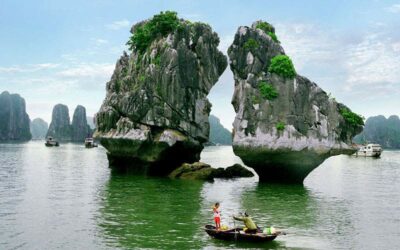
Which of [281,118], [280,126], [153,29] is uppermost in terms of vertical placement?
[153,29]

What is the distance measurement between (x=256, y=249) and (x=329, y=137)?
2426cm

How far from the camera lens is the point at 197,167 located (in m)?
51.8

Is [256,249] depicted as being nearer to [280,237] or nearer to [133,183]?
[280,237]

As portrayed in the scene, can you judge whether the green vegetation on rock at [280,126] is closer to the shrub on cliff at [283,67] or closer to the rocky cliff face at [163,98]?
the shrub on cliff at [283,67]

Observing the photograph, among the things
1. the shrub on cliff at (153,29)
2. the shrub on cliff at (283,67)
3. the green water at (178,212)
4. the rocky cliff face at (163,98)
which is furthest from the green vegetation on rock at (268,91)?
the shrub on cliff at (153,29)

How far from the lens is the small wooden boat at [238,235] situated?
2272 cm

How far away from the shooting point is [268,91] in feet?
148

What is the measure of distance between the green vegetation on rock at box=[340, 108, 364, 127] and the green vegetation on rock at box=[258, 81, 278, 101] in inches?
265

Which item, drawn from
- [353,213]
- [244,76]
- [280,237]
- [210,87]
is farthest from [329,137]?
[280,237]

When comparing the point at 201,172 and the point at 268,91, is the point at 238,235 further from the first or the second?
the point at 201,172

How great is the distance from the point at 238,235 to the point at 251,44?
27417 millimetres

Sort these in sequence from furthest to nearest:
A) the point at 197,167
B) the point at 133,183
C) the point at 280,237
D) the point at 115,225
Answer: the point at 197,167 → the point at 133,183 → the point at 115,225 → the point at 280,237

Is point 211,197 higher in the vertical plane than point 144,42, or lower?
lower

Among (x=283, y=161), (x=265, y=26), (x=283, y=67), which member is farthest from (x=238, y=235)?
(x=265, y=26)
